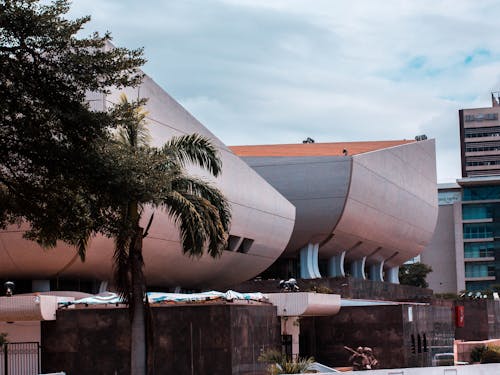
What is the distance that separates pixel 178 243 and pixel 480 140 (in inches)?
5294

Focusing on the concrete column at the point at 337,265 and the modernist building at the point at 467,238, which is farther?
the modernist building at the point at 467,238

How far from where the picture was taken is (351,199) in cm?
6694

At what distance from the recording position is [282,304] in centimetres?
4000

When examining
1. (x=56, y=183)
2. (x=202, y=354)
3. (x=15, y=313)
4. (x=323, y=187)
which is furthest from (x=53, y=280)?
(x=323, y=187)

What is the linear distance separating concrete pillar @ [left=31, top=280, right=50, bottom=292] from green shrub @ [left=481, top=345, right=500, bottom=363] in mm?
20673

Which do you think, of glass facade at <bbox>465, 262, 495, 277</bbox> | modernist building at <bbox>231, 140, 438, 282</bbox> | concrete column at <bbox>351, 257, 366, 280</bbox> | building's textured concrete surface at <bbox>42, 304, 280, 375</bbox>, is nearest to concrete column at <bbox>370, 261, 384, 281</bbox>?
modernist building at <bbox>231, 140, 438, 282</bbox>

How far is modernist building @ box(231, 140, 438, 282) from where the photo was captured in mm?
66438

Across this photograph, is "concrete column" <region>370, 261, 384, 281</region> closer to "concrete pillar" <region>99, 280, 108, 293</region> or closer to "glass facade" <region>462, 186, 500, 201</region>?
"concrete pillar" <region>99, 280, 108, 293</region>

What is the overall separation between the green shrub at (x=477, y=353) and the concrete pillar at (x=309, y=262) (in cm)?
1952

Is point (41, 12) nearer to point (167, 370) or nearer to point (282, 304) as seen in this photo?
point (167, 370)

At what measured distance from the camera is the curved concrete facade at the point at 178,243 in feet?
129

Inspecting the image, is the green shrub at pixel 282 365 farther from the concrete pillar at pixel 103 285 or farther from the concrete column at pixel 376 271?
the concrete column at pixel 376 271

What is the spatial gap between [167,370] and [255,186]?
1861 centimetres

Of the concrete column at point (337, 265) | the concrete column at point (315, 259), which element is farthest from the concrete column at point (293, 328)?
the concrete column at point (337, 265)
